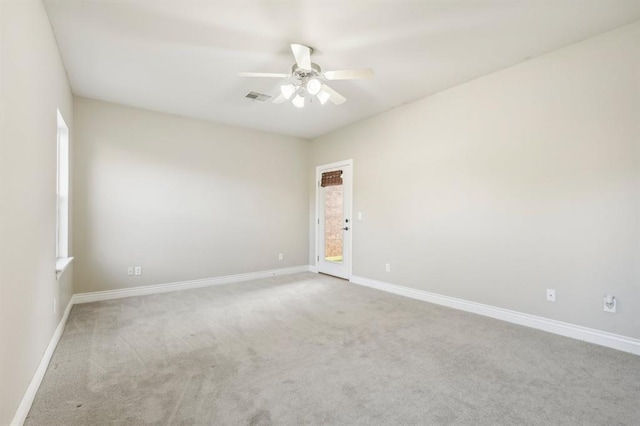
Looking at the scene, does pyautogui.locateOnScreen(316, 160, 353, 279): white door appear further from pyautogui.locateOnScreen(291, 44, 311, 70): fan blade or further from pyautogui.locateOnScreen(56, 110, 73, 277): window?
pyautogui.locateOnScreen(56, 110, 73, 277): window

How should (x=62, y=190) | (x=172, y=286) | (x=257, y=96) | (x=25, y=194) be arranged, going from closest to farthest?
(x=25, y=194), (x=62, y=190), (x=257, y=96), (x=172, y=286)

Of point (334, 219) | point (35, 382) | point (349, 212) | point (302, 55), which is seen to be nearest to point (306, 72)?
point (302, 55)

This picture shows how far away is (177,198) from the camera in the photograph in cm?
491

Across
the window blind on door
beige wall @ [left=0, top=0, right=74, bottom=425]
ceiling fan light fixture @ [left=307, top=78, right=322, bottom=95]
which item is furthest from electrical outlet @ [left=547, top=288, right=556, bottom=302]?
beige wall @ [left=0, top=0, right=74, bottom=425]

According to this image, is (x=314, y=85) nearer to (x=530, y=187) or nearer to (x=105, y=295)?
(x=530, y=187)

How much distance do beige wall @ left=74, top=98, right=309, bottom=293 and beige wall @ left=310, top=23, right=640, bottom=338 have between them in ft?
7.33

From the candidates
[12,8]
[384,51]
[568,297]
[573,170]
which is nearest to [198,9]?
[12,8]

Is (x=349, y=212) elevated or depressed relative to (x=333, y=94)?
depressed

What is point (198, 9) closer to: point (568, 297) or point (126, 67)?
point (126, 67)

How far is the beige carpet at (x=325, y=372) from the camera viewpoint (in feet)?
6.10

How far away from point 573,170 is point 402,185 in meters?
2.03

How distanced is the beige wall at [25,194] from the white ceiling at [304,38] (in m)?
0.55

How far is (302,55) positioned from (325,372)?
2548 millimetres

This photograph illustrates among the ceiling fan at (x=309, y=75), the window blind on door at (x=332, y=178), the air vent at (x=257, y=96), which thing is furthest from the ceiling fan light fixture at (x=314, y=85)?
the window blind on door at (x=332, y=178)
